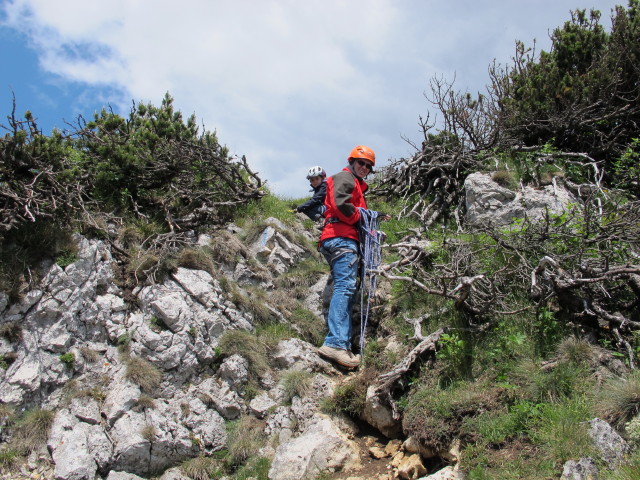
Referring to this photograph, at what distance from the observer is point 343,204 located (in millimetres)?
6629

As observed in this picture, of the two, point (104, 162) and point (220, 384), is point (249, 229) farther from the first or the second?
point (220, 384)

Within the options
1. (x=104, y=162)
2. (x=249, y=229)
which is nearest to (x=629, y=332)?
(x=249, y=229)

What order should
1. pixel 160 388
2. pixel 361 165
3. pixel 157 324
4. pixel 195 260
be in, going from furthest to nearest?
pixel 195 260 → pixel 361 165 → pixel 157 324 → pixel 160 388

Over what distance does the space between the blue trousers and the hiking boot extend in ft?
0.20

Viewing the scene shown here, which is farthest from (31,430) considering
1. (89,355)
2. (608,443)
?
(608,443)

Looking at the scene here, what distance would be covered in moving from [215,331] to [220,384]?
2.50 feet

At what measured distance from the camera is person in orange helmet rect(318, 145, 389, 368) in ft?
21.4

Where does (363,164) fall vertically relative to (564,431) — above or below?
above

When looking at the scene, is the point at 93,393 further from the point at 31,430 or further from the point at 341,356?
the point at 341,356

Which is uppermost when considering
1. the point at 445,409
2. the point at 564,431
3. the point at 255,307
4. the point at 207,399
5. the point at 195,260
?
the point at 195,260

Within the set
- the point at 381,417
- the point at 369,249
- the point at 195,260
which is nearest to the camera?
the point at 381,417

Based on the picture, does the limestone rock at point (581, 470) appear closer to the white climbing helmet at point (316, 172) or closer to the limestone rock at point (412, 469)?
the limestone rock at point (412, 469)

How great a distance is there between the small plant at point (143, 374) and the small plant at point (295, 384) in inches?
61.6

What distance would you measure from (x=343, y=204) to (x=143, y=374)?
11.0 ft
